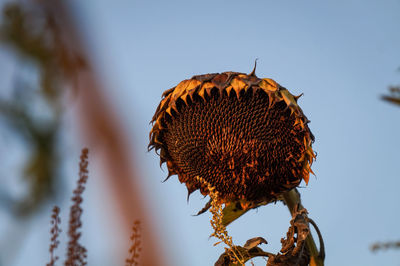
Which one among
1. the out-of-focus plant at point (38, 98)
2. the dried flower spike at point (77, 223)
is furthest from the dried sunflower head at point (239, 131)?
the out-of-focus plant at point (38, 98)

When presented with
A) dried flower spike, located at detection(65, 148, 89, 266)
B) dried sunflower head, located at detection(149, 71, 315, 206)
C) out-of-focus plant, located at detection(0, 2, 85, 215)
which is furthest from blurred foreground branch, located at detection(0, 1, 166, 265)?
dried sunflower head, located at detection(149, 71, 315, 206)

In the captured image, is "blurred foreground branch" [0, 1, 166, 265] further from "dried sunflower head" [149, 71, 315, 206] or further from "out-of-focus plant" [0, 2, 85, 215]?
"dried sunflower head" [149, 71, 315, 206]

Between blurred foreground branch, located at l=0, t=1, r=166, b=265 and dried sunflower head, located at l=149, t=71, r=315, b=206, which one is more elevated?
dried sunflower head, located at l=149, t=71, r=315, b=206

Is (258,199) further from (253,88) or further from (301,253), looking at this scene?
(253,88)

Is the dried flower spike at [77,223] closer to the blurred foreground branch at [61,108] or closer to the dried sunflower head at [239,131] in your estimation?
the blurred foreground branch at [61,108]

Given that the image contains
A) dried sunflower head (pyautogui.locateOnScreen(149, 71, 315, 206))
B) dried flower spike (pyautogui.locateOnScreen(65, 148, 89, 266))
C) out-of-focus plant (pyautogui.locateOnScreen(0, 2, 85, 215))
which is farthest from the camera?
dried sunflower head (pyautogui.locateOnScreen(149, 71, 315, 206))

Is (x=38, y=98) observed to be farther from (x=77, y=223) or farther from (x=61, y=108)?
(x=77, y=223)
